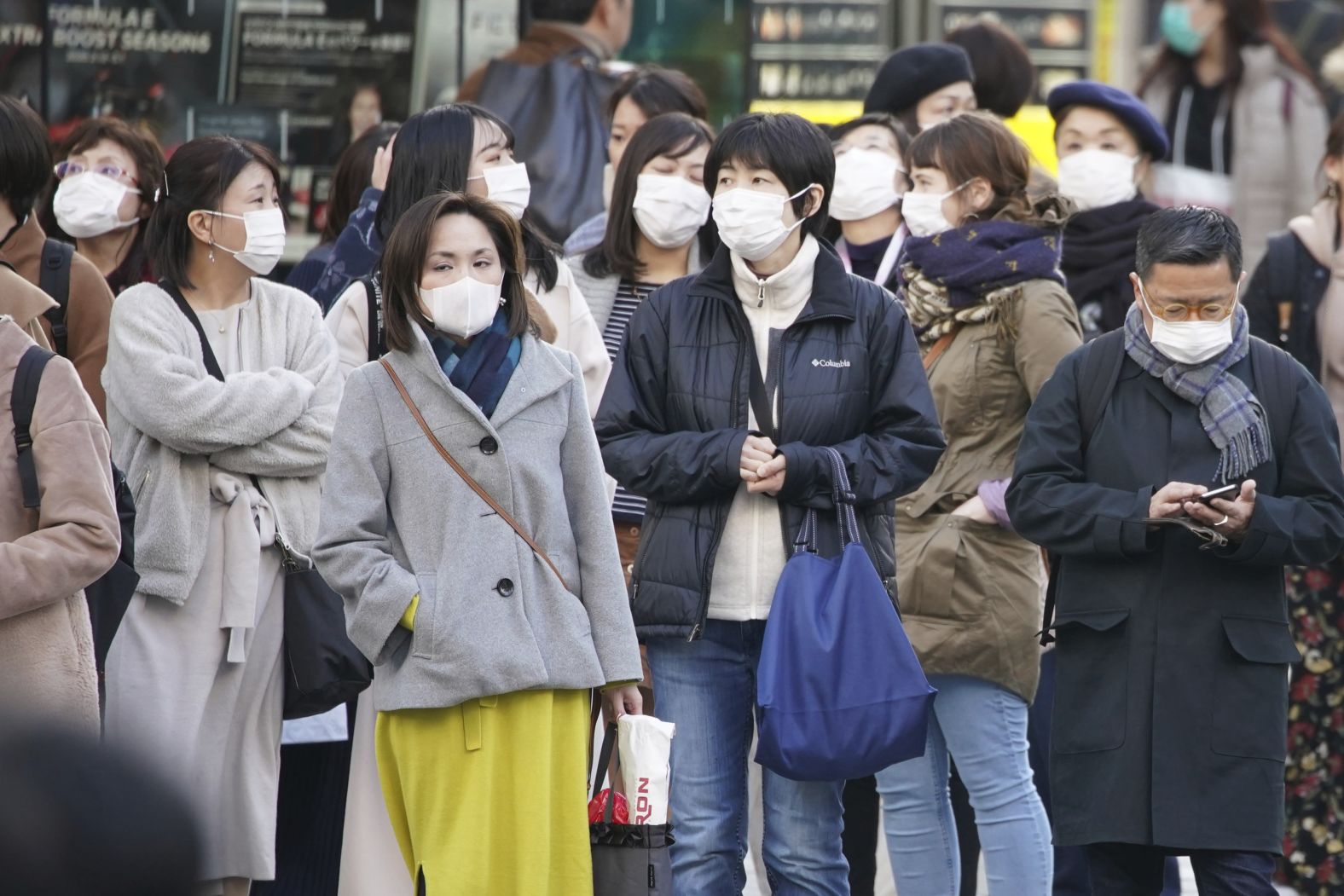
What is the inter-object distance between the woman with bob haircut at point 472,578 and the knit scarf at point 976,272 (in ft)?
4.74

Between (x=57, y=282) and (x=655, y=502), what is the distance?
1947mm

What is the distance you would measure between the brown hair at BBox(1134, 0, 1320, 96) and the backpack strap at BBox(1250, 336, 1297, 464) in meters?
4.23

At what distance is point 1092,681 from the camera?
4.89 m

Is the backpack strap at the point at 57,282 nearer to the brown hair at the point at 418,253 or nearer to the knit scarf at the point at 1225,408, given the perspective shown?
the brown hair at the point at 418,253

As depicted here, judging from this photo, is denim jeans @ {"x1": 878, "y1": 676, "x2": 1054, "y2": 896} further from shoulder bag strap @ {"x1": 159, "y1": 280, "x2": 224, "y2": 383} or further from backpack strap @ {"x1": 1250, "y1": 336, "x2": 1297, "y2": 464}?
shoulder bag strap @ {"x1": 159, "y1": 280, "x2": 224, "y2": 383}

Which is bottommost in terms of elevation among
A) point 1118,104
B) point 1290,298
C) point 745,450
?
point 745,450

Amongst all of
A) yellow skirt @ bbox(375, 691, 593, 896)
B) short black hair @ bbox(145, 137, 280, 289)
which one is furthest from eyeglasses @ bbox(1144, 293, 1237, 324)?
short black hair @ bbox(145, 137, 280, 289)

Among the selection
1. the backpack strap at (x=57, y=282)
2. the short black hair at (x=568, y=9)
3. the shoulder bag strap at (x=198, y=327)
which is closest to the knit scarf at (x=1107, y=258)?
the short black hair at (x=568, y=9)

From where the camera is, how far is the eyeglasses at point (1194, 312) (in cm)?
486

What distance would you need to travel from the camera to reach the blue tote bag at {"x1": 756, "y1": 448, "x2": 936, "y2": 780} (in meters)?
4.73

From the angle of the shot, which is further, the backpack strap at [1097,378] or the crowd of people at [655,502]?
the backpack strap at [1097,378]

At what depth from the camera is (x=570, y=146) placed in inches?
313

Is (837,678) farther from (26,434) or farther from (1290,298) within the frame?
(1290,298)

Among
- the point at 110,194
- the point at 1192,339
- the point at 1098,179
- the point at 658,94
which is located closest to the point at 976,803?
the point at 1192,339
